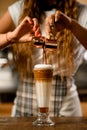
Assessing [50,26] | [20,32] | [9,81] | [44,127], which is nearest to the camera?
[44,127]

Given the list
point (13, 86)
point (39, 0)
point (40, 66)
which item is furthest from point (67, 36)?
point (13, 86)

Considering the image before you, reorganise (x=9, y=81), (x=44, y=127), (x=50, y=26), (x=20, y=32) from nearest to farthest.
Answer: (x=44, y=127) < (x=50, y=26) < (x=20, y=32) < (x=9, y=81)

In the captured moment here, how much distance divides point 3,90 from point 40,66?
320 centimetres

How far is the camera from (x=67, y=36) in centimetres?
155

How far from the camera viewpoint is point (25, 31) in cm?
143

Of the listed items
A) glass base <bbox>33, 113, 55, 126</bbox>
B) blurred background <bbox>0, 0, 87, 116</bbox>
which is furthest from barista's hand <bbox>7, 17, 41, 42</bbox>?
blurred background <bbox>0, 0, 87, 116</bbox>

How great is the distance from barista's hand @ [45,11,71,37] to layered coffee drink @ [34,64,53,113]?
0.15 m

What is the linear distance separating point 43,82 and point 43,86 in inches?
0.5

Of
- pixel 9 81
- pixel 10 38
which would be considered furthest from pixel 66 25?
pixel 9 81

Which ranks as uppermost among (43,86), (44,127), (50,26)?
(50,26)

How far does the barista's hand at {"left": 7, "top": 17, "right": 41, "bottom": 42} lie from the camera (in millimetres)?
1331

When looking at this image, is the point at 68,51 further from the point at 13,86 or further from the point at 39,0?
the point at 13,86

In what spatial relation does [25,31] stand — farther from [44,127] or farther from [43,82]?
[44,127]

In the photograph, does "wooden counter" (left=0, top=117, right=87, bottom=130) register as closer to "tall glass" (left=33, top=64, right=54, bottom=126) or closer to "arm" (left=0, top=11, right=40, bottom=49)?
"tall glass" (left=33, top=64, right=54, bottom=126)
